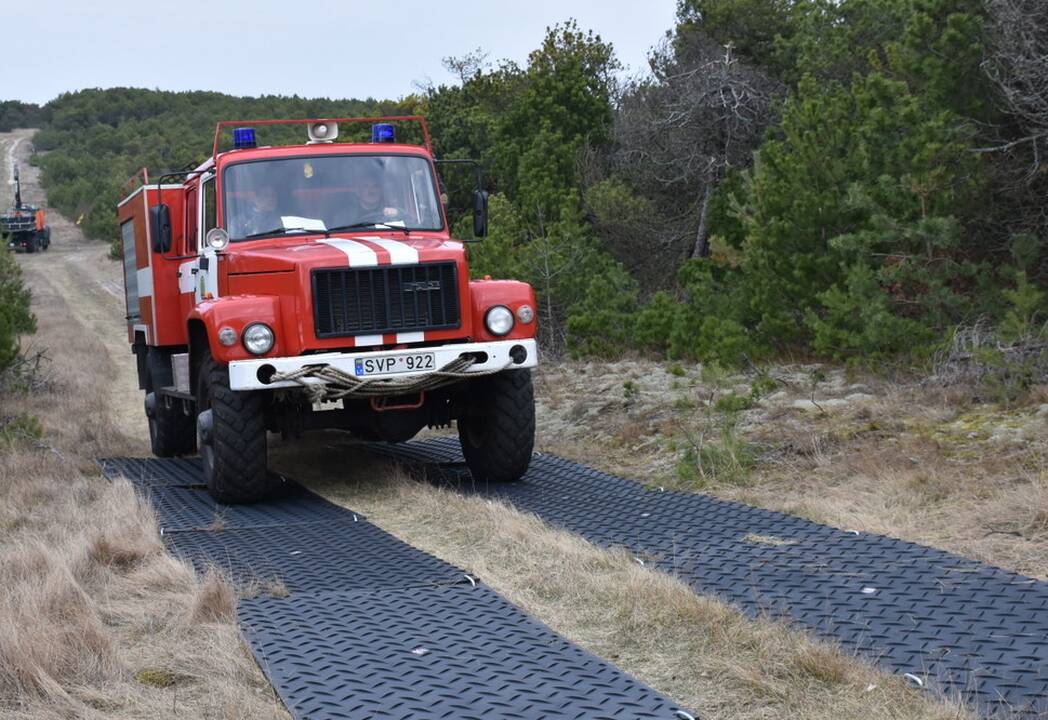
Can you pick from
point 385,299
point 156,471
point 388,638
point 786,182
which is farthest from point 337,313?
point 786,182

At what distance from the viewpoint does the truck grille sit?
795 cm

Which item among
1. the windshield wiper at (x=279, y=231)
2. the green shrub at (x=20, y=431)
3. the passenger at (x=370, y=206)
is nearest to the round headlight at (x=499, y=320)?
the passenger at (x=370, y=206)

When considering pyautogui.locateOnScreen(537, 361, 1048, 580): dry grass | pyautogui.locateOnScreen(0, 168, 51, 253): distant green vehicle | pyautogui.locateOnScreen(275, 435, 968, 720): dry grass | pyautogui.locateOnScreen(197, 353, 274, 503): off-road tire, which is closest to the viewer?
pyautogui.locateOnScreen(275, 435, 968, 720): dry grass

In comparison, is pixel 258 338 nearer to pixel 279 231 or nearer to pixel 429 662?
pixel 279 231

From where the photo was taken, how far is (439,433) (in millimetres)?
11828

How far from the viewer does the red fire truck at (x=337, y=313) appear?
791 centimetres

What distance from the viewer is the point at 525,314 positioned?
836 centimetres

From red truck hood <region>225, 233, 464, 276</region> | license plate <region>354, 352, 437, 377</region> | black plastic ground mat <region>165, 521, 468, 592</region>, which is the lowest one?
black plastic ground mat <region>165, 521, 468, 592</region>

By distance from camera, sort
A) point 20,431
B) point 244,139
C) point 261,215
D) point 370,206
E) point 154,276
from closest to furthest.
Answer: point 261,215
point 370,206
point 244,139
point 154,276
point 20,431

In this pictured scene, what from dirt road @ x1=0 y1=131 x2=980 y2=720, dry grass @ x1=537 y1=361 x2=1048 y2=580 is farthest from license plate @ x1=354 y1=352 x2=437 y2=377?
dry grass @ x1=537 y1=361 x2=1048 y2=580

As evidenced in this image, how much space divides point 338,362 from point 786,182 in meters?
6.24

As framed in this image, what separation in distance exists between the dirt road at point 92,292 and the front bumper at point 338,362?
180 inches

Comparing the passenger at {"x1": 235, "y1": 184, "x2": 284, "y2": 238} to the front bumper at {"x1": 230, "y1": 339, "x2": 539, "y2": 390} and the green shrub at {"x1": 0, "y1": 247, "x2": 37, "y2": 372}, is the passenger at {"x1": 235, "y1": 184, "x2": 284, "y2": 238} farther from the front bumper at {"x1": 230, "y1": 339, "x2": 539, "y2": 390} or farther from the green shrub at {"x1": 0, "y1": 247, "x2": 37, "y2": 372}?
the green shrub at {"x1": 0, "y1": 247, "x2": 37, "y2": 372}

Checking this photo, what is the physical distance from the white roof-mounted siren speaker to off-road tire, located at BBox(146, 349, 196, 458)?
2836 mm
